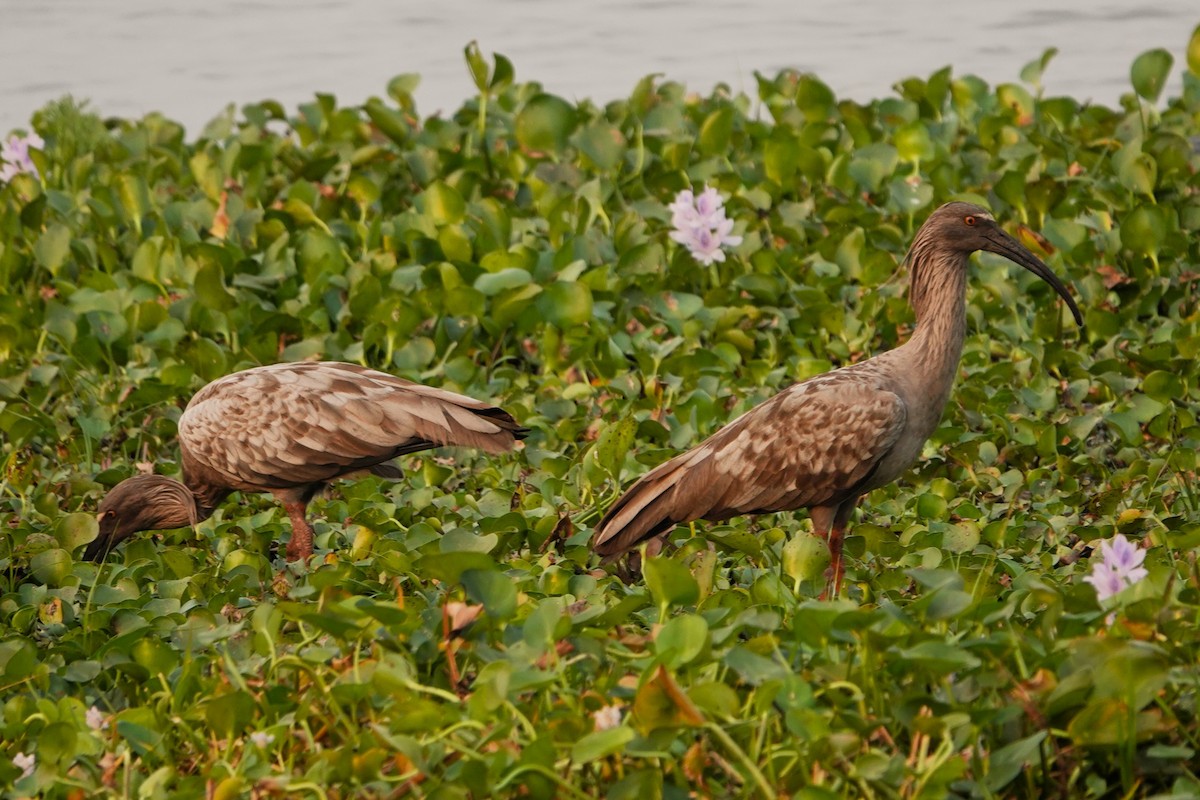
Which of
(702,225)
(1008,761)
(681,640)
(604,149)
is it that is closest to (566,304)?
(702,225)

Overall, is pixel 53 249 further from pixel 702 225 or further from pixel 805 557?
pixel 805 557

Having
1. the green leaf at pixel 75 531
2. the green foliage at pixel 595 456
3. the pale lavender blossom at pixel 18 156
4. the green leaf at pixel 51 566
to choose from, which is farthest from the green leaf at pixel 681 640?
the pale lavender blossom at pixel 18 156

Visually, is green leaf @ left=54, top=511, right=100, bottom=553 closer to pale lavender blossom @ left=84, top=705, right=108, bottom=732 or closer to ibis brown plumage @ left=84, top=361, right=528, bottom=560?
ibis brown plumage @ left=84, top=361, right=528, bottom=560

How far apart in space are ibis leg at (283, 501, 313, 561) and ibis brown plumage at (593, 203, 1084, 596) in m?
0.98

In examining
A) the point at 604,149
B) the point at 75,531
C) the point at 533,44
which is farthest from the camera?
the point at 533,44

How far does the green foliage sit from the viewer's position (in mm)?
3656

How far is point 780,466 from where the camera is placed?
5172mm

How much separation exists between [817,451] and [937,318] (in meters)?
0.59

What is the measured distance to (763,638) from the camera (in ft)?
12.8

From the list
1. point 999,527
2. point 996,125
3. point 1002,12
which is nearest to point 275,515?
point 999,527

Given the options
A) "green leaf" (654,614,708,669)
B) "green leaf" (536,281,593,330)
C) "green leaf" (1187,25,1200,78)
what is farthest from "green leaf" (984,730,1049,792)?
"green leaf" (1187,25,1200,78)

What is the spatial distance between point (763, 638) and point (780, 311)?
348cm

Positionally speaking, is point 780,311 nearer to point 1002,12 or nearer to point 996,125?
point 996,125

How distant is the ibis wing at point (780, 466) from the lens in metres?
5.10
